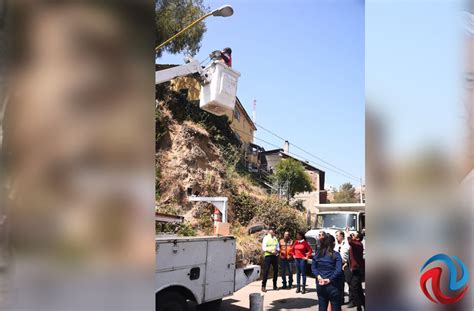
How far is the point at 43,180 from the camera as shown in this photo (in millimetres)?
1397

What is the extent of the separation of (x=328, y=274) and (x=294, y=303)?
3.39m

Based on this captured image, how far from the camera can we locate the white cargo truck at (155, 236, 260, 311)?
5.08 meters

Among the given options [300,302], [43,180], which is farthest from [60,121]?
[300,302]

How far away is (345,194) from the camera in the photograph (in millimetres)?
54469

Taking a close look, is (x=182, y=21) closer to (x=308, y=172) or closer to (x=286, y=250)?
(x=286, y=250)

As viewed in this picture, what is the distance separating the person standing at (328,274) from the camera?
552cm

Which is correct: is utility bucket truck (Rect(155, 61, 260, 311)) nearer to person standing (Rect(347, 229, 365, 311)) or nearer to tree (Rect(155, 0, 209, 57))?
person standing (Rect(347, 229, 365, 311))

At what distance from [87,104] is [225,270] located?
16.8 ft

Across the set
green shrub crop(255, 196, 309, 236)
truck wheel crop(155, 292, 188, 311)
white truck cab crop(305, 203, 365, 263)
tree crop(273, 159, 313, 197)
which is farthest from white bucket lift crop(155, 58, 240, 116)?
tree crop(273, 159, 313, 197)

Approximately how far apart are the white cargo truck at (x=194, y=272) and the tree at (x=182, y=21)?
1085 cm

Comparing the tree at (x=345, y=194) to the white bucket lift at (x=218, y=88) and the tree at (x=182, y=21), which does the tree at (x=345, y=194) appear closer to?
the tree at (x=182, y=21)

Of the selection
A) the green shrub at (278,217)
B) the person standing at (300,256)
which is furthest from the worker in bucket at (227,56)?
the green shrub at (278,217)

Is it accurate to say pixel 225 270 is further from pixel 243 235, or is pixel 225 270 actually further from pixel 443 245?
pixel 243 235

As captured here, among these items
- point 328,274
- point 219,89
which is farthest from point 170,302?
point 219,89
